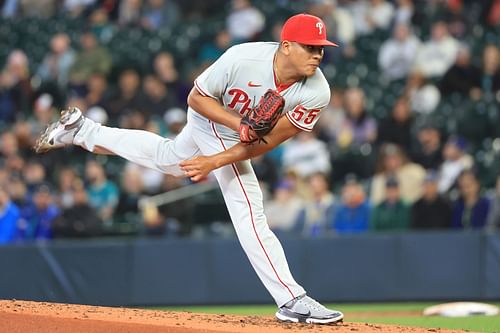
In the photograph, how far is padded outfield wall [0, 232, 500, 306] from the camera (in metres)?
11.7

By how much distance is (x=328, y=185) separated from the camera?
12914mm

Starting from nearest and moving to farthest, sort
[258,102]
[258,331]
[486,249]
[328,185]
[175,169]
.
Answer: [258,331] → [258,102] → [175,169] → [486,249] → [328,185]

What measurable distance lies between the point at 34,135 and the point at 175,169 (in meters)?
7.79

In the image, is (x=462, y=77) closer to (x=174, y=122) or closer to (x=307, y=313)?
(x=174, y=122)

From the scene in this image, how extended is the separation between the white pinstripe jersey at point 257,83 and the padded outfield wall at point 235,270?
5552 mm

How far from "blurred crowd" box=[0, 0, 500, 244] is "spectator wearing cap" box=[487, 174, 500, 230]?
19 millimetres

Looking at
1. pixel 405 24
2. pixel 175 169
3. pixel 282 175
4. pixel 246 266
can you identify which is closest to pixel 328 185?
pixel 282 175

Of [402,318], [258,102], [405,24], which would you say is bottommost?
[402,318]

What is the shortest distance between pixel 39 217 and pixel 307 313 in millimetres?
6753

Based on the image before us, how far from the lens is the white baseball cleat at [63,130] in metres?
7.27

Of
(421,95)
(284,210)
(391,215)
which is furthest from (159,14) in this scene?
(391,215)

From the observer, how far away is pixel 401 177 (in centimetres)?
1226

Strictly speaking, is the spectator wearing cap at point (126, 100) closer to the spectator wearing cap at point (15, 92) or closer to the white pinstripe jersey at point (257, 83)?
the spectator wearing cap at point (15, 92)

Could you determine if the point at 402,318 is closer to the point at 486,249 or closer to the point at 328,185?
the point at 486,249
